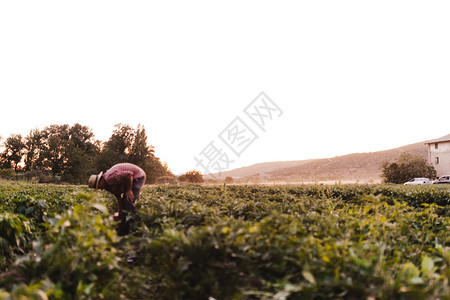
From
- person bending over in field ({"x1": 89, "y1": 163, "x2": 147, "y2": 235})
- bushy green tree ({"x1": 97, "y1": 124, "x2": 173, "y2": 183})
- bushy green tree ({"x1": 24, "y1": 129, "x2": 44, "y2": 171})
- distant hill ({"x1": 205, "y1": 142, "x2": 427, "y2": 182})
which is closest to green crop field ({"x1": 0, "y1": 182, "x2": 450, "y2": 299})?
person bending over in field ({"x1": 89, "y1": 163, "x2": 147, "y2": 235})

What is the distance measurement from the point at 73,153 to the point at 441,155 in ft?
193

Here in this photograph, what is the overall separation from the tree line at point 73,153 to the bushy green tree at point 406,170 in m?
34.5

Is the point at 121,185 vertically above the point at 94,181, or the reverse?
the point at 94,181

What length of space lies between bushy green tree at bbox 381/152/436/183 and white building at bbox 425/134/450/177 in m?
5.49

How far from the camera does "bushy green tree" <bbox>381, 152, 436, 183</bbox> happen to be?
4403 centimetres

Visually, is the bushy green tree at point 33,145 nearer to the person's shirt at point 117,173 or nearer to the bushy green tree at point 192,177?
the bushy green tree at point 192,177

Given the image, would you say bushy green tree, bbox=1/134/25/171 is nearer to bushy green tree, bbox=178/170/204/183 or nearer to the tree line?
the tree line

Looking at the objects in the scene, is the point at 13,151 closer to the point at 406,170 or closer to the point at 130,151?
the point at 130,151

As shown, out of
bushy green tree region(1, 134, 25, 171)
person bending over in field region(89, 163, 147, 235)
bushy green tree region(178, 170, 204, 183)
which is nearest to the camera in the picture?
person bending over in field region(89, 163, 147, 235)

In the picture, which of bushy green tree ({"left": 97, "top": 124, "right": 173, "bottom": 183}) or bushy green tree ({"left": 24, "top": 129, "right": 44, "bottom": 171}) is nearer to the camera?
bushy green tree ({"left": 97, "top": 124, "right": 173, "bottom": 183})

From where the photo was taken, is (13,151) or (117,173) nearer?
(117,173)

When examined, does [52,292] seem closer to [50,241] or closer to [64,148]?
[50,241]

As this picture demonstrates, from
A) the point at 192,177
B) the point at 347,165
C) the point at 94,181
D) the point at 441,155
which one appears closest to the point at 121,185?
the point at 94,181

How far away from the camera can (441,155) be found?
51219 mm
